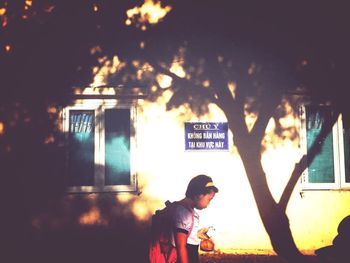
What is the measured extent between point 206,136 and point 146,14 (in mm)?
2732

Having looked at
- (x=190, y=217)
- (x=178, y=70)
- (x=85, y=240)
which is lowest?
(x=85, y=240)

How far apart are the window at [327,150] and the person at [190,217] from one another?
4.12 meters

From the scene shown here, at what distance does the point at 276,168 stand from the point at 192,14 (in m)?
3.56

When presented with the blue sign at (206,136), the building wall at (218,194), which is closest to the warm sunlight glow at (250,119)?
the building wall at (218,194)

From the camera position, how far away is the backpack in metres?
2.98

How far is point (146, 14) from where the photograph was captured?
258 inches

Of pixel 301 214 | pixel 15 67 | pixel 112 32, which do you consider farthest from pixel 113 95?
pixel 301 214

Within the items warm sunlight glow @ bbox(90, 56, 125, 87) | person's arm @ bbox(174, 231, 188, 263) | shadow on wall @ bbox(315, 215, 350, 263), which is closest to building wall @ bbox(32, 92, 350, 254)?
warm sunlight glow @ bbox(90, 56, 125, 87)

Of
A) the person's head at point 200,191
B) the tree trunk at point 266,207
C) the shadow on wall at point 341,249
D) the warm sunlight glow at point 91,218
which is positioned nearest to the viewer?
the shadow on wall at point 341,249

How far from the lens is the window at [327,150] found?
6668 millimetres

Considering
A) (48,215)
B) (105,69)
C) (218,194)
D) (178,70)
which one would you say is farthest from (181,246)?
(105,69)

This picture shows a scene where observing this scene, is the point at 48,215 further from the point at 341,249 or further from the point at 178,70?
the point at 341,249

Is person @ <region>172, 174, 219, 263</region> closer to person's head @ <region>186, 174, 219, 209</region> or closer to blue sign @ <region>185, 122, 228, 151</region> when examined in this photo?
person's head @ <region>186, 174, 219, 209</region>

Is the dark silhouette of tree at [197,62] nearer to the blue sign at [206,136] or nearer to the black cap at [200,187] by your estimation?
the blue sign at [206,136]
